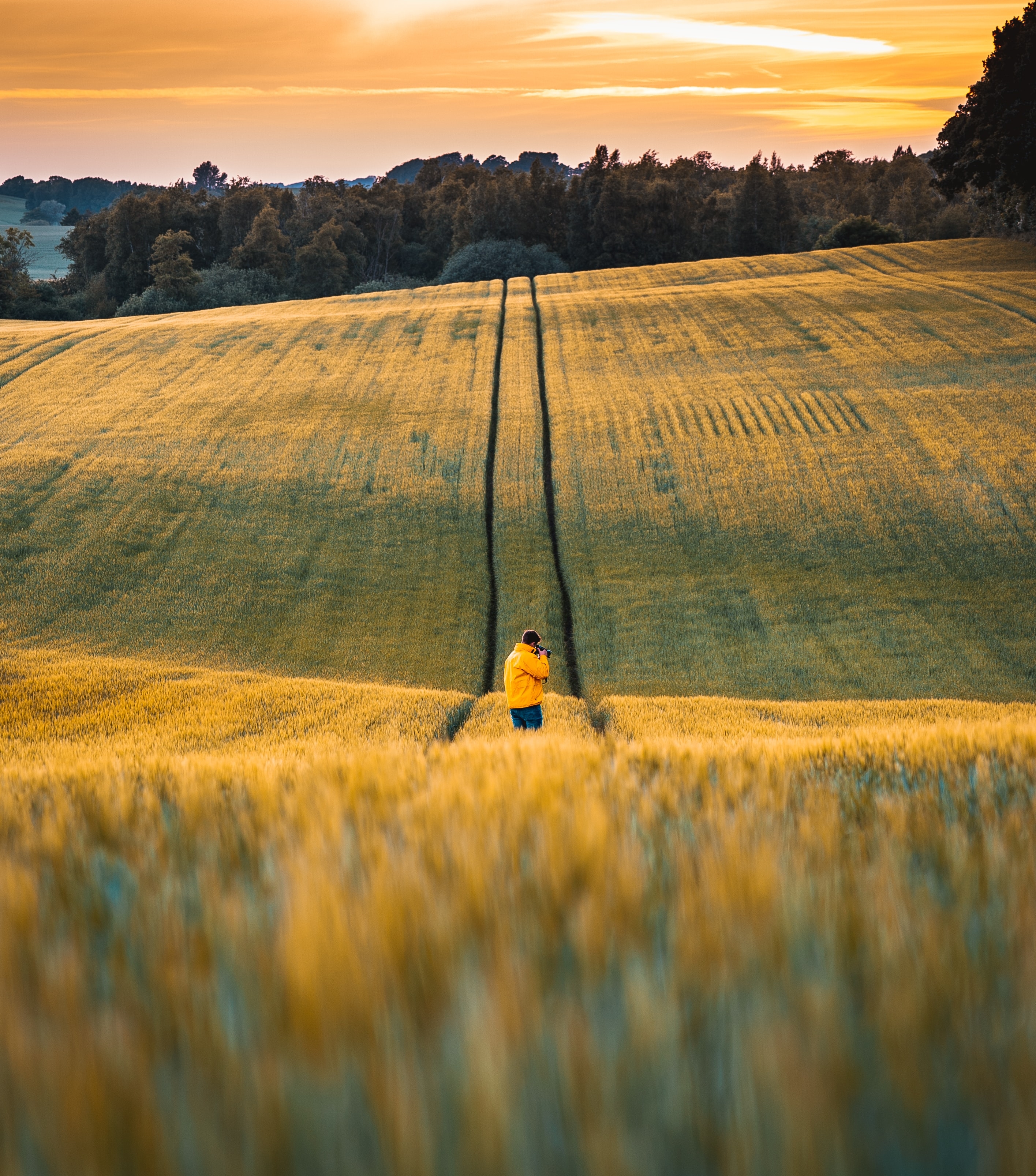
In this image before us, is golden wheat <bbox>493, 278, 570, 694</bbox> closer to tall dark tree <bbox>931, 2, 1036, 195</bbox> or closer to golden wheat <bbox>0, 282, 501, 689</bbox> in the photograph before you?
golden wheat <bbox>0, 282, 501, 689</bbox>

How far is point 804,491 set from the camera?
33.2 m

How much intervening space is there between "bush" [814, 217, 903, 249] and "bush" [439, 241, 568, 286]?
30.2 metres

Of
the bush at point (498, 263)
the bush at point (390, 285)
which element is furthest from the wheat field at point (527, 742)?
the bush at point (498, 263)

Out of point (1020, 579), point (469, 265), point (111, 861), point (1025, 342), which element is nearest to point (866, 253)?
point (1025, 342)

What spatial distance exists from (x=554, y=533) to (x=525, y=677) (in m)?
18.7

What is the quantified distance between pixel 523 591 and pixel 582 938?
90.2 ft

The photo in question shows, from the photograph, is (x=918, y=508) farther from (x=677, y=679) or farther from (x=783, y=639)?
(x=677, y=679)

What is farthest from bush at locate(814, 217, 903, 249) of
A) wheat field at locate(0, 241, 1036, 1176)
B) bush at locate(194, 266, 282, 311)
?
bush at locate(194, 266, 282, 311)

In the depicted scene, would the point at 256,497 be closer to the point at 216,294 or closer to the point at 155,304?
the point at 155,304

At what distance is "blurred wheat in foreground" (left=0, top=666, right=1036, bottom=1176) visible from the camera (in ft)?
2.54

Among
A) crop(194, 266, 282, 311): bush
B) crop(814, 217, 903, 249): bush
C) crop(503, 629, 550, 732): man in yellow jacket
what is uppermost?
crop(814, 217, 903, 249): bush

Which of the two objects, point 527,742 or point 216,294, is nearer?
point 527,742

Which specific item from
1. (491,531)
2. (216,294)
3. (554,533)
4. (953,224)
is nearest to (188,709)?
(491,531)

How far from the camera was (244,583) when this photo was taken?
92.1 ft
